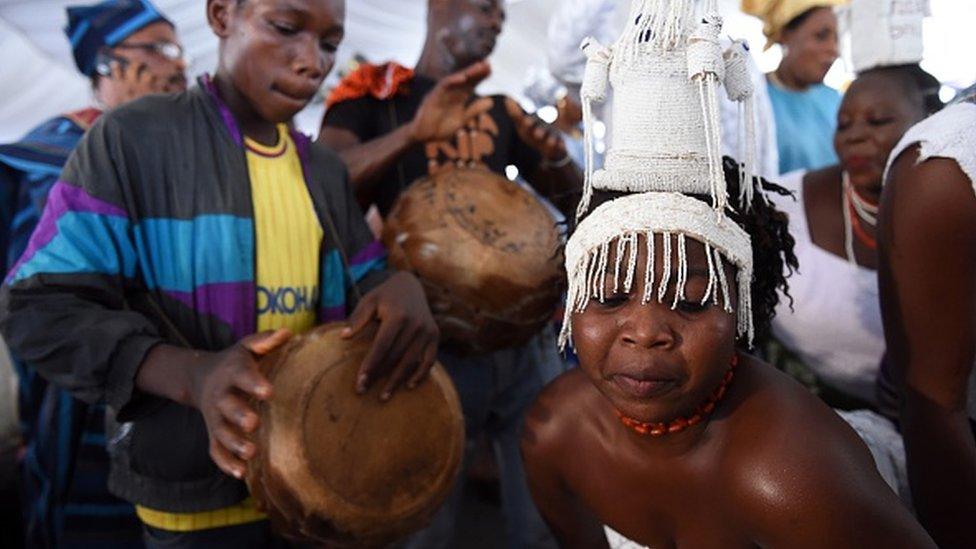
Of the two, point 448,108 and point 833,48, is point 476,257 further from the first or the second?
point 833,48

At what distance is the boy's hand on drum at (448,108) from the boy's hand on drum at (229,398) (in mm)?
1155

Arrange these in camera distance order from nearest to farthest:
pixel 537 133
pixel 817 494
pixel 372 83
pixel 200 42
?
pixel 817 494 → pixel 537 133 → pixel 372 83 → pixel 200 42

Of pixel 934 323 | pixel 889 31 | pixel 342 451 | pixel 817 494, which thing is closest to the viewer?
pixel 817 494

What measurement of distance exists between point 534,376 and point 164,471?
4.70ft

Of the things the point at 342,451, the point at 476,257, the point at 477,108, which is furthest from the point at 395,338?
the point at 477,108

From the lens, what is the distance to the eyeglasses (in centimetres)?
312

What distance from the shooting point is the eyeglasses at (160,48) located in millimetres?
3121

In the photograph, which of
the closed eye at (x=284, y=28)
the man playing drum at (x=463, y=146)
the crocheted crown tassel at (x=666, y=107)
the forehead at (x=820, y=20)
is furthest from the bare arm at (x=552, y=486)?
the forehead at (x=820, y=20)

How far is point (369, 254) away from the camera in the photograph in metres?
2.10

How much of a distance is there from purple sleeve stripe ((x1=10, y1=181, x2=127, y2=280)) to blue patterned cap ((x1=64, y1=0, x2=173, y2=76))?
5.69ft

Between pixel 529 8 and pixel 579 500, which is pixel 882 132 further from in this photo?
pixel 529 8

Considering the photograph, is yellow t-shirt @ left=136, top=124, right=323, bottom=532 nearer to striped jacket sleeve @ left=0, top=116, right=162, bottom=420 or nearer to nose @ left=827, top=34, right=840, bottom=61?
striped jacket sleeve @ left=0, top=116, right=162, bottom=420

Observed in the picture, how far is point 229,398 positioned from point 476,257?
89 centimetres

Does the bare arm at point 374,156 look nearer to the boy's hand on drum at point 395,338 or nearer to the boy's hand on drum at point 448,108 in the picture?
the boy's hand on drum at point 448,108
